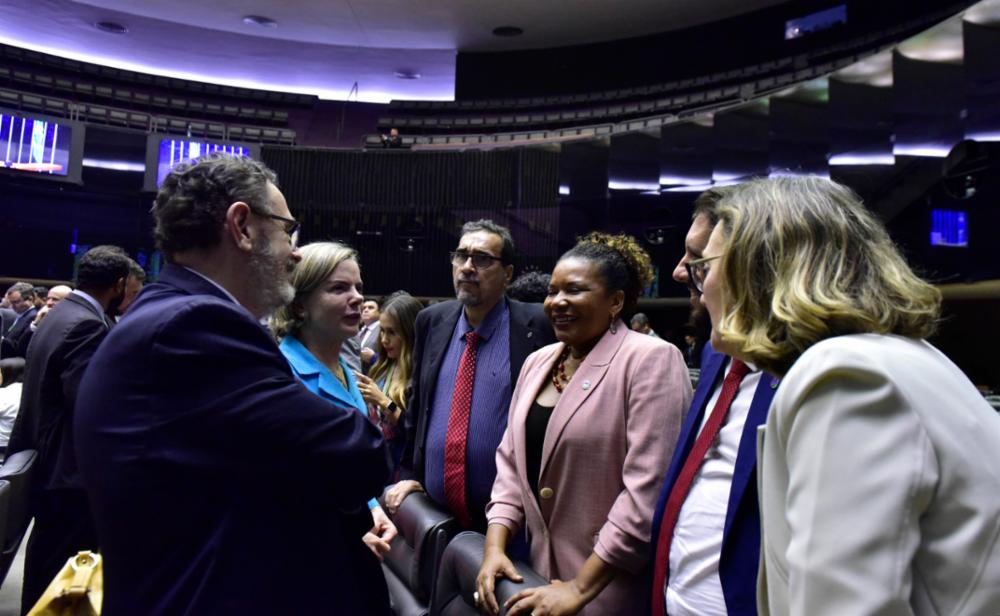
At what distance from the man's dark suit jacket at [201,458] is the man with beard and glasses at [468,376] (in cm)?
119

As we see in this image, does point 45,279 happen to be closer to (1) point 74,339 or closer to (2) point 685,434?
(1) point 74,339

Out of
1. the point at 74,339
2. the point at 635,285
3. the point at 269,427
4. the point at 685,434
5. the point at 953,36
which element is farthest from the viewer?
the point at 953,36

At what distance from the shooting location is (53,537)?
8.79 ft

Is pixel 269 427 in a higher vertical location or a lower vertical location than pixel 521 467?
higher

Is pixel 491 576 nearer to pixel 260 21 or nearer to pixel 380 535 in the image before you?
pixel 380 535

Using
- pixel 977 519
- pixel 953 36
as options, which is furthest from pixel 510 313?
pixel 953 36

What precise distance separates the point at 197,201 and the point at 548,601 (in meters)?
1.12

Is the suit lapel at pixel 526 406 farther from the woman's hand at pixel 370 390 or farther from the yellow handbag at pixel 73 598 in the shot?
the yellow handbag at pixel 73 598

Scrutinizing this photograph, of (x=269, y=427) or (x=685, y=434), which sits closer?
(x=269, y=427)

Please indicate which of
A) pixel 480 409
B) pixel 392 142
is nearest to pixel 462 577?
pixel 480 409

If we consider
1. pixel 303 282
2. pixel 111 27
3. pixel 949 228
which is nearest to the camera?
pixel 303 282

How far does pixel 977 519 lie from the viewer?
0.70 m

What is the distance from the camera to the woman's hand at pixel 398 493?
229 centimetres

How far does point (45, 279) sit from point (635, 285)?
476 inches
